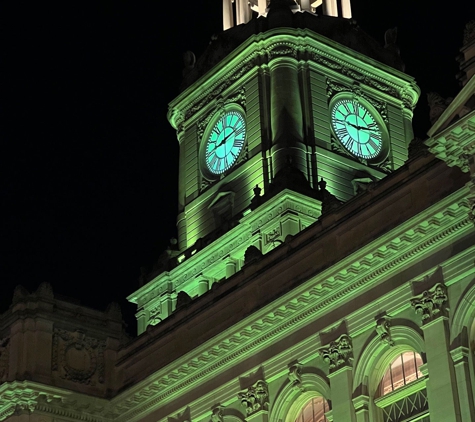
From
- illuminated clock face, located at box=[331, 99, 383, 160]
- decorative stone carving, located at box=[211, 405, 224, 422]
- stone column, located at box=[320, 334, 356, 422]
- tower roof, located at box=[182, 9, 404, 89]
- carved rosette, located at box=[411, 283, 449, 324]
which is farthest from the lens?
tower roof, located at box=[182, 9, 404, 89]

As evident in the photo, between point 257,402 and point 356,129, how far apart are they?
23.8 metres

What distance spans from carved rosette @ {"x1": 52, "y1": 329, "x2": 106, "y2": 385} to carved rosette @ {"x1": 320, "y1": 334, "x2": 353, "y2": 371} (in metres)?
12.9

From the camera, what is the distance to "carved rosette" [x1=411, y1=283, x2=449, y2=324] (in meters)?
44.0

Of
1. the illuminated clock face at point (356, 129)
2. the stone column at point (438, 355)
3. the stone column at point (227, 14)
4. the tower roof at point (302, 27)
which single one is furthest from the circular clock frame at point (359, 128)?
the stone column at point (438, 355)

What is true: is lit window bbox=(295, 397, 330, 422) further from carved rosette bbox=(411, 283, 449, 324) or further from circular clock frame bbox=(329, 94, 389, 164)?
circular clock frame bbox=(329, 94, 389, 164)

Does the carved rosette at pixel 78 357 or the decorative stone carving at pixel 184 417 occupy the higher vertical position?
the carved rosette at pixel 78 357

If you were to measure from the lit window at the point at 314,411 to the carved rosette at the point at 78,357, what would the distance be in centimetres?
1124

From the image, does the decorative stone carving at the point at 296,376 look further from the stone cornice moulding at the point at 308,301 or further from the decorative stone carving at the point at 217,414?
the decorative stone carving at the point at 217,414

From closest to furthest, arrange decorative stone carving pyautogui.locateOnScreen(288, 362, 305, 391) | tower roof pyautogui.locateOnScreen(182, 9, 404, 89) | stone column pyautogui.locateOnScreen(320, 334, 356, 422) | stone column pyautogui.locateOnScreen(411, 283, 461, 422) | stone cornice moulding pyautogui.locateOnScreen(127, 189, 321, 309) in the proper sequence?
stone column pyautogui.locateOnScreen(411, 283, 461, 422) < stone column pyautogui.locateOnScreen(320, 334, 356, 422) < decorative stone carving pyautogui.locateOnScreen(288, 362, 305, 391) < stone cornice moulding pyautogui.locateOnScreen(127, 189, 321, 309) < tower roof pyautogui.locateOnScreen(182, 9, 404, 89)

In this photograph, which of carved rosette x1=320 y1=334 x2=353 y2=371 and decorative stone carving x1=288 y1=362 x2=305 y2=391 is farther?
decorative stone carving x1=288 y1=362 x2=305 y2=391

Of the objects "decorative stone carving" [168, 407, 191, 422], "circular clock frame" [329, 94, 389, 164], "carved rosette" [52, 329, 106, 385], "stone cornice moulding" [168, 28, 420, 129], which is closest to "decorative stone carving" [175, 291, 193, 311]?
"carved rosette" [52, 329, 106, 385]

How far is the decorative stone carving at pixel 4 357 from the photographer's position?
184ft

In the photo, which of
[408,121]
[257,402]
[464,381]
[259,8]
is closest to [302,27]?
[259,8]

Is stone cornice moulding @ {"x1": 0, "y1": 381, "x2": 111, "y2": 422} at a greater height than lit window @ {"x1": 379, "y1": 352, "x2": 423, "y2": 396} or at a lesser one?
greater
